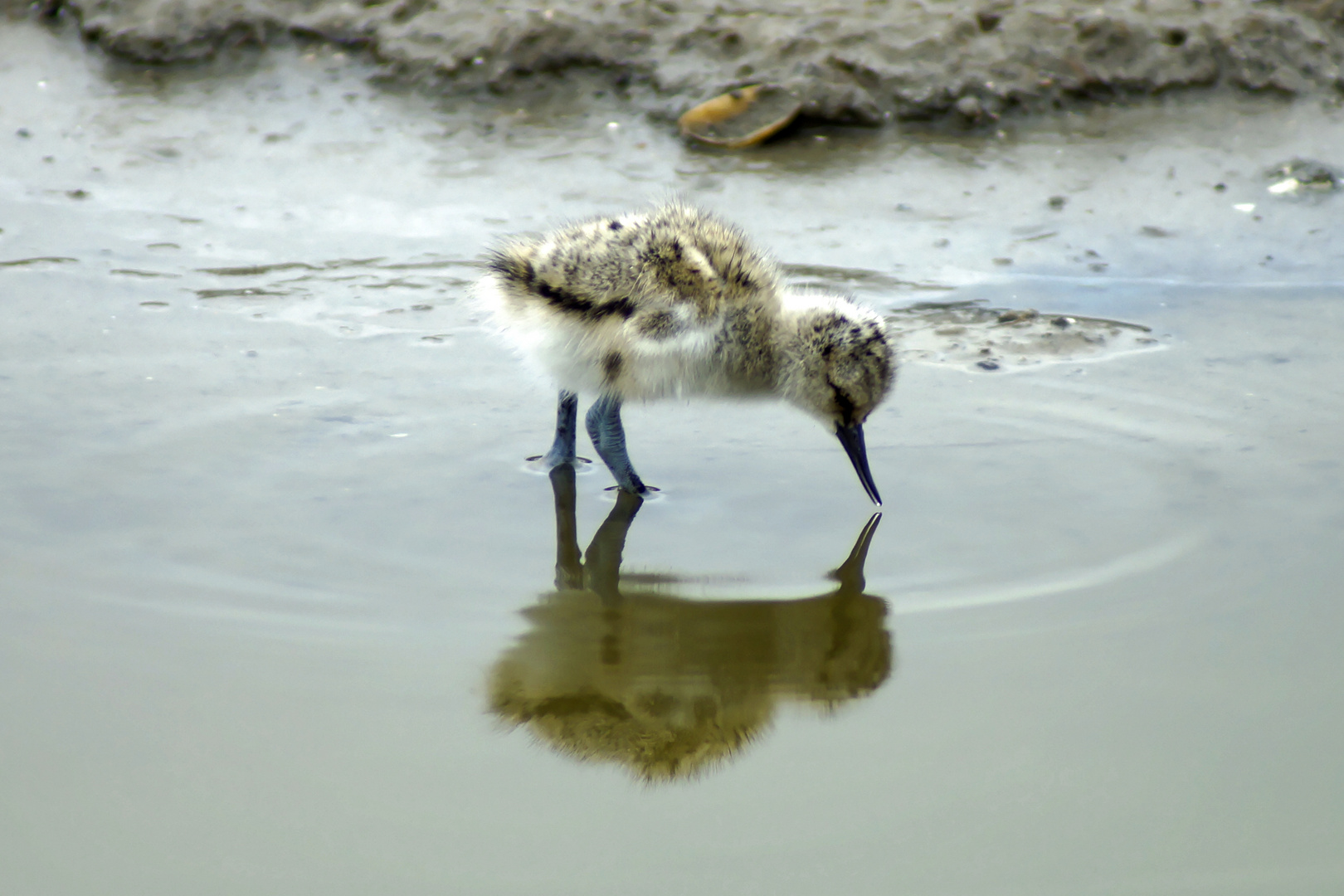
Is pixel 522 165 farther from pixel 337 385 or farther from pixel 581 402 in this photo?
pixel 337 385

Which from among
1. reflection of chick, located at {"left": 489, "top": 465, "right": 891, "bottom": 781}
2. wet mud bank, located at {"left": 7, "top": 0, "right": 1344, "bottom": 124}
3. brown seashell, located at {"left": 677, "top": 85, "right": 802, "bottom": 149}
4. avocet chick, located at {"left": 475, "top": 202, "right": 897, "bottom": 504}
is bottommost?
reflection of chick, located at {"left": 489, "top": 465, "right": 891, "bottom": 781}

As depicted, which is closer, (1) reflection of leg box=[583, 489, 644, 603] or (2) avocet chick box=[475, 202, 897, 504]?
(1) reflection of leg box=[583, 489, 644, 603]

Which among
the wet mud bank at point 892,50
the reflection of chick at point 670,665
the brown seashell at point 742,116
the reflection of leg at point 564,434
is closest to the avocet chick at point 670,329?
the reflection of leg at point 564,434

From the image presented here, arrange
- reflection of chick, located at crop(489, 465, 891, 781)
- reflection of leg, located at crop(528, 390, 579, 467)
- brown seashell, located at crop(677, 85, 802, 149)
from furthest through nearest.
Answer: brown seashell, located at crop(677, 85, 802, 149) < reflection of leg, located at crop(528, 390, 579, 467) < reflection of chick, located at crop(489, 465, 891, 781)

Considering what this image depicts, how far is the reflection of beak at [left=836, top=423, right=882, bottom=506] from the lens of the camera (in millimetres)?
3361

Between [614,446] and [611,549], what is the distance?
0.41 metres

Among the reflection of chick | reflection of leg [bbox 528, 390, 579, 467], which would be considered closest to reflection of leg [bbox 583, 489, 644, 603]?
the reflection of chick

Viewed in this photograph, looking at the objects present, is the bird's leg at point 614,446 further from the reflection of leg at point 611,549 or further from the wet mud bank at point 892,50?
the wet mud bank at point 892,50

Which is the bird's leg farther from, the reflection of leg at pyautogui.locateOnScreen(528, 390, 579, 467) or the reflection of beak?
the reflection of beak

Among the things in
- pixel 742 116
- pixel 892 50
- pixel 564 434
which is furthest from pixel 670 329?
pixel 892 50

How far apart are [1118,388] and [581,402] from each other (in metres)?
1.75

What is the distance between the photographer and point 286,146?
20.8ft

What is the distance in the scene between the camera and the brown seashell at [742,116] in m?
6.21

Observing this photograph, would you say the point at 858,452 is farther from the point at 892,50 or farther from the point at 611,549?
the point at 892,50
